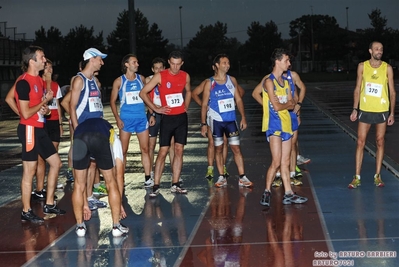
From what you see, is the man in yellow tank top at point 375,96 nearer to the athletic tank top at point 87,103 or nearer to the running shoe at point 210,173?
the running shoe at point 210,173

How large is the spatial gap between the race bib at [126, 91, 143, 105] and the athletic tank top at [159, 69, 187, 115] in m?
0.53

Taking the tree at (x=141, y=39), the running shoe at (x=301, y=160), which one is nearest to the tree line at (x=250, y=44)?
Result: the tree at (x=141, y=39)

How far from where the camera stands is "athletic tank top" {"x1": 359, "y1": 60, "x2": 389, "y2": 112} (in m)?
9.75

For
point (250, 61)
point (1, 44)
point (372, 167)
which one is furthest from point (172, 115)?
point (250, 61)

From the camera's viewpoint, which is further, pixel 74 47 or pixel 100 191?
pixel 74 47

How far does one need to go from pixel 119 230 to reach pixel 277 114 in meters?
2.68

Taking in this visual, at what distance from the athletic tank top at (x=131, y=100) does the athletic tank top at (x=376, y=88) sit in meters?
3.28

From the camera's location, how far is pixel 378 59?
31.6ft

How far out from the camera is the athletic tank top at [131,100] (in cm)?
1041

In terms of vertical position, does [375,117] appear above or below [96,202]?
above

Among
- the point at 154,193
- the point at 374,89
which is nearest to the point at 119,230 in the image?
the point at 154,193

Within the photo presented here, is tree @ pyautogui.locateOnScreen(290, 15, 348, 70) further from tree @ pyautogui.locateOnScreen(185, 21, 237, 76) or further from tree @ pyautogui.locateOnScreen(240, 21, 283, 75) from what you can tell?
tree @ pyautogui.locateOnScreen(185, 21, 237, 76)

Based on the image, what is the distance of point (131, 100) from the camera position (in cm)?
1045

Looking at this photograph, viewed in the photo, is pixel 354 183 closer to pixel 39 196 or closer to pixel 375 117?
pixel 375 117
